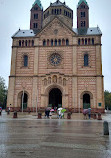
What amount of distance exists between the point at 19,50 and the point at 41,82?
442 inches

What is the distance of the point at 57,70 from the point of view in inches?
1665

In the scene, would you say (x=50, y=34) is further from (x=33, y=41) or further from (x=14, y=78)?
(x=14, y=78)

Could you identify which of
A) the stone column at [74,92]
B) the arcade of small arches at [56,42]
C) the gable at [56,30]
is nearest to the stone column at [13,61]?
the gable at [56,30]

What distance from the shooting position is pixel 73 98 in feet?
130

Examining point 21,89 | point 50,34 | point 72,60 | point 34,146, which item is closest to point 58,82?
point 72,60

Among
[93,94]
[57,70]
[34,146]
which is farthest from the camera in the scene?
[57,70]

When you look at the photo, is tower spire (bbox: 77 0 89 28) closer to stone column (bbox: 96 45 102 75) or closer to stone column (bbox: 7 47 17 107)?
stone column (bbox: 96 45 102 75)

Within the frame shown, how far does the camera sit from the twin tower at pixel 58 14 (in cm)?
5181

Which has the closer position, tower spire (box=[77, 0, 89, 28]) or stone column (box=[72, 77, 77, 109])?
stone column (box=[72, 77, 77, 109])

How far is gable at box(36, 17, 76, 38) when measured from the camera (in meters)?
43.8

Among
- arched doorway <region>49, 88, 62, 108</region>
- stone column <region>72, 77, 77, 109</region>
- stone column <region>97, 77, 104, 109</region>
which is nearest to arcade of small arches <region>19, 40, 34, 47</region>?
arched doorway <region>49, 88, 62, 108</region>

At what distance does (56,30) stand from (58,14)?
1030 cm

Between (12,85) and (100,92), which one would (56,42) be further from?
(100,92)

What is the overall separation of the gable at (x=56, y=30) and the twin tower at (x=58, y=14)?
24.2ft
